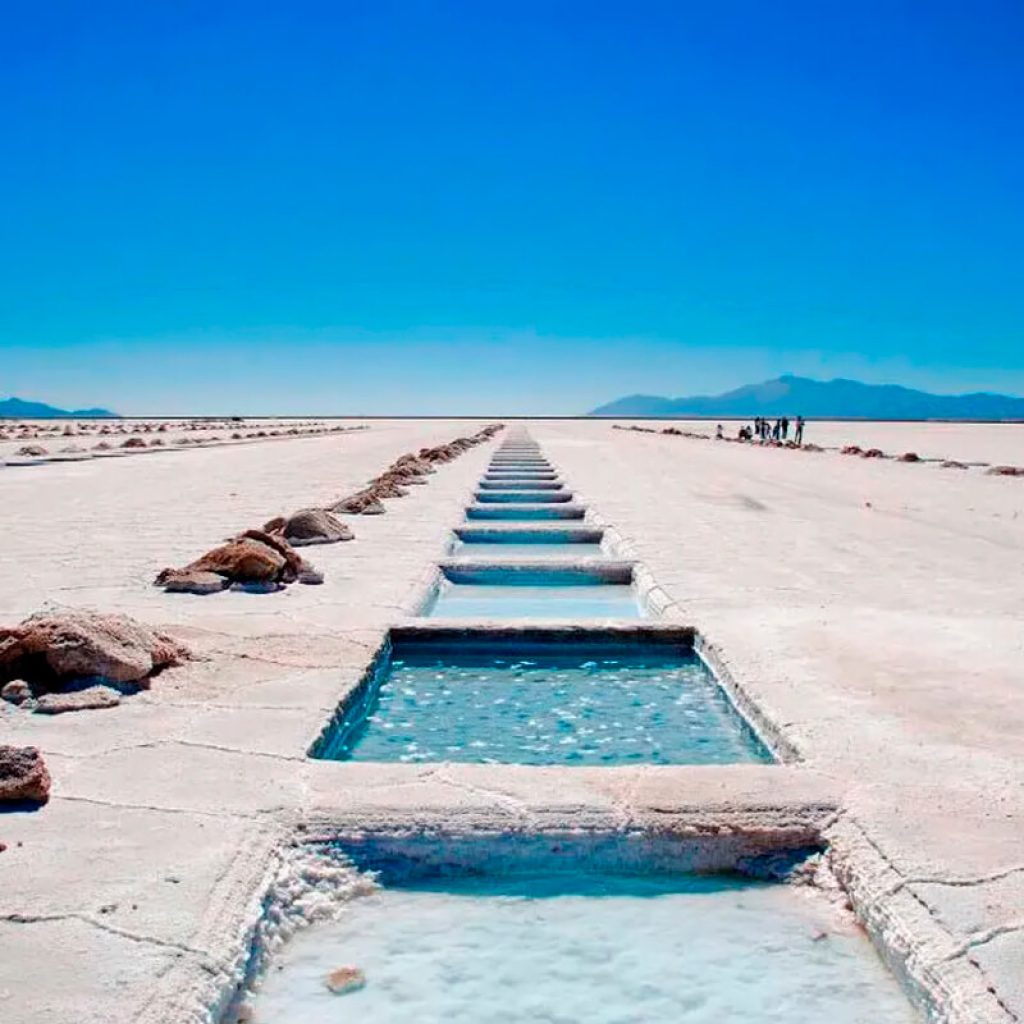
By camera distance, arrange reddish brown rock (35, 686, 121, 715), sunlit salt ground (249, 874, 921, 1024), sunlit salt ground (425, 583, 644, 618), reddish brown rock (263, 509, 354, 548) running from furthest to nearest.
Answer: reddish brown rock (263, 509, 354, 548)
sunlit salt ground (425, 583, 644, 618)
reddish brown rock (35, 686, 121, 715)
sunlit salt ground (249, 874, 921, 1024)

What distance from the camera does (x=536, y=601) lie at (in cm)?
662

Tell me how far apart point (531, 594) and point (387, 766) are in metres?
3.91

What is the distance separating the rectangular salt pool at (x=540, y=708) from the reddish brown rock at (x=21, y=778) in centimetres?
80

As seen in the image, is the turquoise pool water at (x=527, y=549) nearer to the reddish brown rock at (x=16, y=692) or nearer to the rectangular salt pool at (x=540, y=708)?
the rectangular salt pool at (x=540, y=708)

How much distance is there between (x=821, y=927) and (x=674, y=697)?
202 centimetres

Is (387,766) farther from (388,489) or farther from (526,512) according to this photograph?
(388,489)

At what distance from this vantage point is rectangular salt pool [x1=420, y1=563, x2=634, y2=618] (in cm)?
620

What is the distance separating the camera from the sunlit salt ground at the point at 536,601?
616cm

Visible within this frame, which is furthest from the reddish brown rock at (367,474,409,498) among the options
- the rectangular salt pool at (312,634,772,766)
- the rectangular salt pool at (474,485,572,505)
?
the rectangular salt pool at (312,634,772,766)

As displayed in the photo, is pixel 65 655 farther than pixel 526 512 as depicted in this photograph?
No

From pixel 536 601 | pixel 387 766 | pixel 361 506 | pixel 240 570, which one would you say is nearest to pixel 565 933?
pixel 387 766

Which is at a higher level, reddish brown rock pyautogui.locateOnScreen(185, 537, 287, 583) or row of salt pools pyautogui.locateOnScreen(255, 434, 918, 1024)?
reddish brown rock pyautogui.locateOnScreen(185, 537, 287, 583)

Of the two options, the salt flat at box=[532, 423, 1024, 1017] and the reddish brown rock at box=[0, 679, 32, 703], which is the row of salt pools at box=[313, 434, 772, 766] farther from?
the reddish brown rock at box=[0, 679, 32, 703]

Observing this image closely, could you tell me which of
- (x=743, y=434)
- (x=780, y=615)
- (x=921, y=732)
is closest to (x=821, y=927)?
(x=921, y=732)
